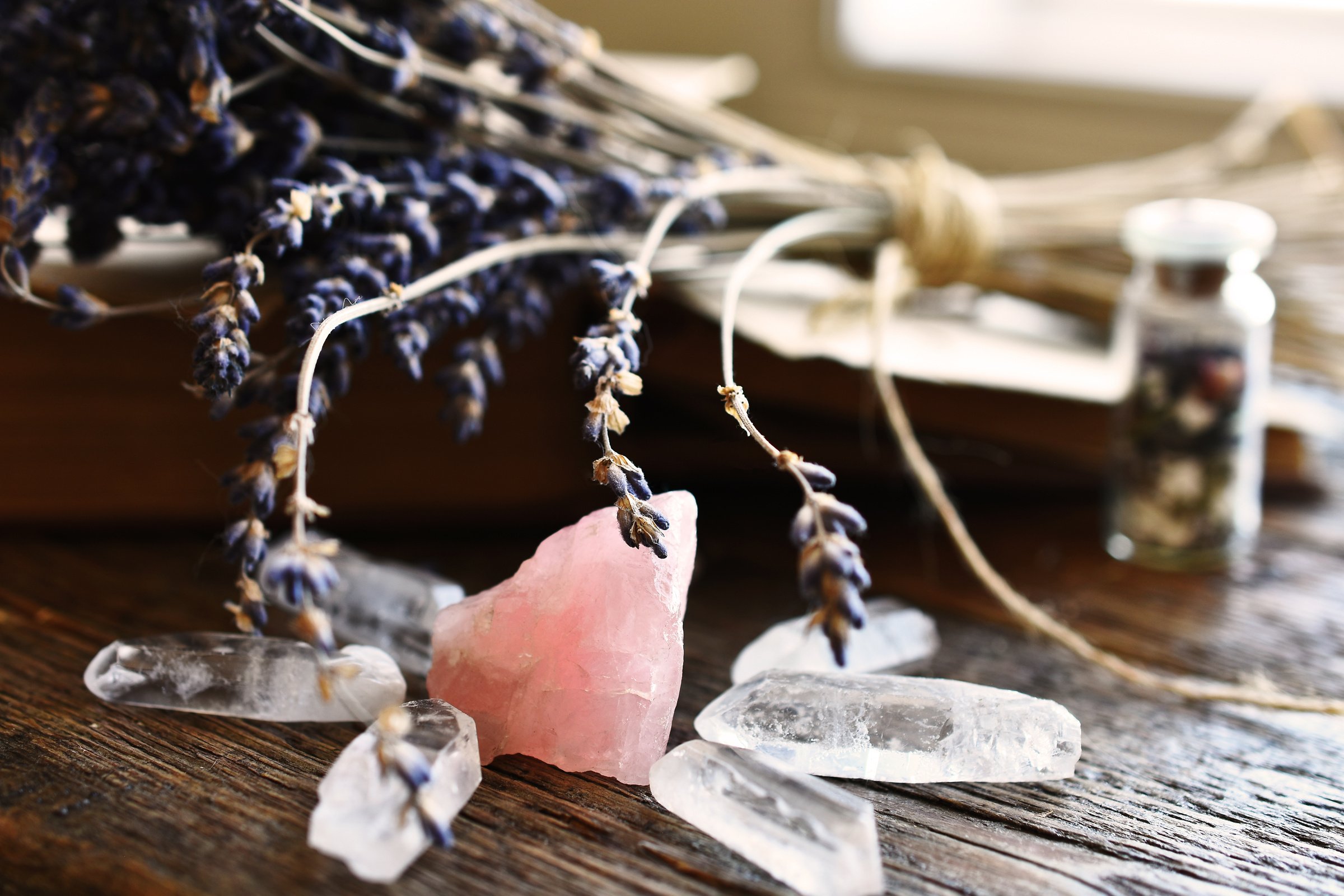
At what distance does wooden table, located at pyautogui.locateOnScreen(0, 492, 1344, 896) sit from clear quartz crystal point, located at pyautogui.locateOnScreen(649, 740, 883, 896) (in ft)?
0.04

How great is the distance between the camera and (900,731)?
52 centimetres

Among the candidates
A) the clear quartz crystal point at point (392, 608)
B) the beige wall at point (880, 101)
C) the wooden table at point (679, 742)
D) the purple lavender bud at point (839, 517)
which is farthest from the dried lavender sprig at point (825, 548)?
the beige wall at point (880, 101)

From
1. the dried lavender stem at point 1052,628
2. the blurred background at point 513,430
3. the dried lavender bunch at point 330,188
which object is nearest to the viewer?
the dried lavender bunch at point 330,188

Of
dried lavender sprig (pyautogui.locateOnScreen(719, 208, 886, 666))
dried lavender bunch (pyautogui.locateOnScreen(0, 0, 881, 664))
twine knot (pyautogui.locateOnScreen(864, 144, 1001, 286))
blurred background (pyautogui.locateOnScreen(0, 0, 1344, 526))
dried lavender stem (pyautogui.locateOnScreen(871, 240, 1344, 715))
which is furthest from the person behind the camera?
twine knot (pyautogui.locateOnScreen(864, 144, 1001, 286))

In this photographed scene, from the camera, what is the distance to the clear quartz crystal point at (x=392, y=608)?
0.61 metres

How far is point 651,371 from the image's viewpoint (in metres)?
0.81

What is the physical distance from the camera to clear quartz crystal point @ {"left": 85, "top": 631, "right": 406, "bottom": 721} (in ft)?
1.78

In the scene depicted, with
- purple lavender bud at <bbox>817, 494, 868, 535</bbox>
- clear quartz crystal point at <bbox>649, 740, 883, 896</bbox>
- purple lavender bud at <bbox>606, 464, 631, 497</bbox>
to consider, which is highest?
purple lavender bud at <bbox>817, 494, 868, 535</bbox>

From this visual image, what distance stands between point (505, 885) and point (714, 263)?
52 centimetres

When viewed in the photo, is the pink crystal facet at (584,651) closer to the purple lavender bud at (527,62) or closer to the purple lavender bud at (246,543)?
the purple lavender bud at (246,543)

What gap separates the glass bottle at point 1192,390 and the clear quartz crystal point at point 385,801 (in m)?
0.50

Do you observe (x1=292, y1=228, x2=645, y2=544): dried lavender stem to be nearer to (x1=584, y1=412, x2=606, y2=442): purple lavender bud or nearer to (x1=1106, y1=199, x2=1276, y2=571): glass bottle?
(x1=584, y1=412, x2=606, y2=442): purple lavender bud

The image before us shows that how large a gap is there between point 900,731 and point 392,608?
0.88 feet

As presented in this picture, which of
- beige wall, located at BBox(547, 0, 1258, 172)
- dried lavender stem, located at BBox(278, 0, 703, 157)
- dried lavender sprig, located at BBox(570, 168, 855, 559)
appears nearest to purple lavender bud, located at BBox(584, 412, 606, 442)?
dried lavender sprig, located at BBox(570, 168, 855, 559)
